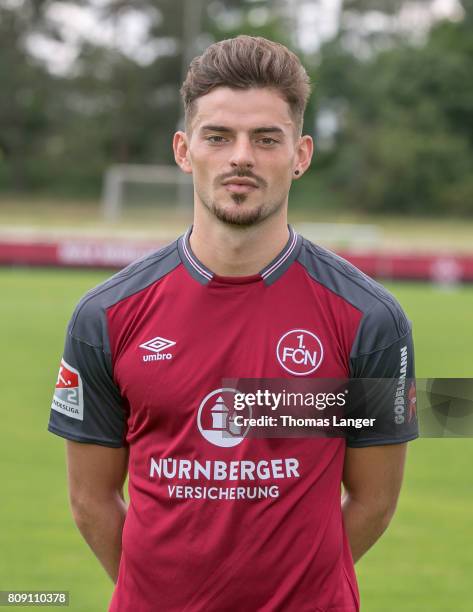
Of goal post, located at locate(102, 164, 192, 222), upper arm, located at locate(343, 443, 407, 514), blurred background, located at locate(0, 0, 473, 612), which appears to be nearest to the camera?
upper arm, located at locate(343, 443, 407, 514)

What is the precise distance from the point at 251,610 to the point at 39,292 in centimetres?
1816

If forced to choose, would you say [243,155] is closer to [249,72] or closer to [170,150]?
Answer: [249,72]

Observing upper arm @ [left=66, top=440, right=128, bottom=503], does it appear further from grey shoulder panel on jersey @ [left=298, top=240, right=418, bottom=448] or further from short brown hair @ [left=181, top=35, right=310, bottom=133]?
short brown hair @ [left=181, top=35, right=310, bottom=133]

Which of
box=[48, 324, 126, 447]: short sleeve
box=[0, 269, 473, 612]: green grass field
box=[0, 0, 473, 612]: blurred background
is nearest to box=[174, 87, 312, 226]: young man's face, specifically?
box=[48, 324, 126, 447]: short sleeve

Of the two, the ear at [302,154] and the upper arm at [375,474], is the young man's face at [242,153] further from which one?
the upper arm at [375,474]

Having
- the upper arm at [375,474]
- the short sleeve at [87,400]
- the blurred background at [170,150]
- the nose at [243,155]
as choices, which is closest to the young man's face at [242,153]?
the nose at [243,155]

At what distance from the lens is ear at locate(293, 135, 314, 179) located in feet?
8.91

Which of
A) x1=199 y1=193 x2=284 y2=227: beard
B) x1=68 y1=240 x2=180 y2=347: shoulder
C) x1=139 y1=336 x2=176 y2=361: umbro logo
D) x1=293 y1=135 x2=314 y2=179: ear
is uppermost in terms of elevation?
x1=293 y1=135 x2=314 y2=179: ear

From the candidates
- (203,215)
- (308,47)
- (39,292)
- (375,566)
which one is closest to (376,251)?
(39,292)

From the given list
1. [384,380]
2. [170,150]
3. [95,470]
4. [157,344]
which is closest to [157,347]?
[157,344]

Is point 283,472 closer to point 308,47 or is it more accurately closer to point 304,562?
point 304,562

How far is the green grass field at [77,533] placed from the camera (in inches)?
225

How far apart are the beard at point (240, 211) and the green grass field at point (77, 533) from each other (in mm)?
3293

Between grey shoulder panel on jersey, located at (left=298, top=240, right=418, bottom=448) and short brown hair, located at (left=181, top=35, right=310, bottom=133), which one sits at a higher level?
short brown hair, located at (left=181, top=35, right=310, bottom=133)
